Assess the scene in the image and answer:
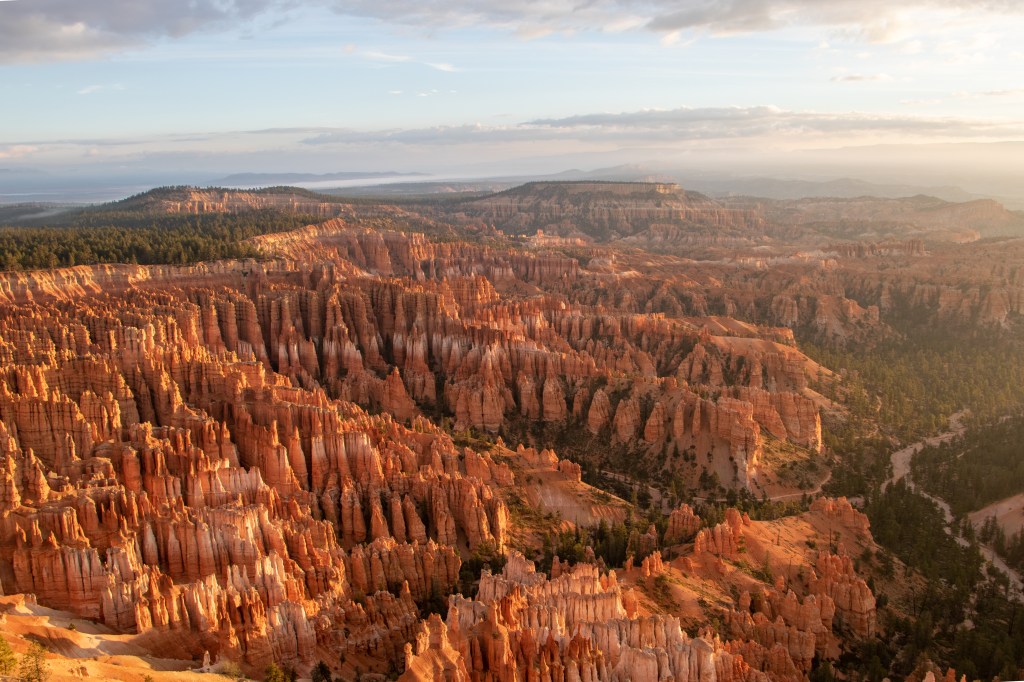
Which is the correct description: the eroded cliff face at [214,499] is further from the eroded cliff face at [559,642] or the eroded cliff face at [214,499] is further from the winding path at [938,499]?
the winding path at [938,499]

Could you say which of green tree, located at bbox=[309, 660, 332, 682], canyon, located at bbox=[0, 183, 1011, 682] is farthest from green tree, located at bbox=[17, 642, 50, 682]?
green tree, located at bbox=[309, 660, 332, 682]

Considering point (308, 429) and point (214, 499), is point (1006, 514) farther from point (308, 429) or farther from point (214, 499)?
point (214, 499)

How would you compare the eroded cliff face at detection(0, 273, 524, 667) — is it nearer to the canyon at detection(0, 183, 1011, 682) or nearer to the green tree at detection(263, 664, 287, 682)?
the canyon at detection(0, 183, 1011, 682)

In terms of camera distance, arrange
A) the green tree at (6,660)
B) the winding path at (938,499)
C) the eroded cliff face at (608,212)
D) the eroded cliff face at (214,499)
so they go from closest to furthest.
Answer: the green tree at (6,660) < the eroded cliff face at (214,499) < the winding path at (938,499) < the eroded cliff face at (608,212)

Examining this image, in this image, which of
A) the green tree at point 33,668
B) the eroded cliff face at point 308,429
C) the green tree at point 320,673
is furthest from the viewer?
the eroded cliff face at point 308,429

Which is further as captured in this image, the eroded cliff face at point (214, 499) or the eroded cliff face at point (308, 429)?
the eroded cliff face at point (308, 429)

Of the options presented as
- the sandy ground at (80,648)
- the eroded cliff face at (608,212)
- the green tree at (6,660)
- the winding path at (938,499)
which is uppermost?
the eroded cliff face at (608,212)

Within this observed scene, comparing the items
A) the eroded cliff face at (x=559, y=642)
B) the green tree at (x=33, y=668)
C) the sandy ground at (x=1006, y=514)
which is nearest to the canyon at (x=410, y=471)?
the eroded cliff face at (x=559, y=642)


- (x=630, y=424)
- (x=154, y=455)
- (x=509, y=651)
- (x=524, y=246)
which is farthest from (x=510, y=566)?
(x=524, y=246)

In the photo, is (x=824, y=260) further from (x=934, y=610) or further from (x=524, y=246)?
(x=934, y=610)
